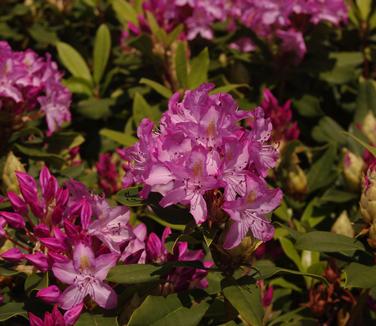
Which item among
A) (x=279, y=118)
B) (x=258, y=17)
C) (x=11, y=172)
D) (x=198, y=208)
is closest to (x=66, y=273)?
(x=198, y=208)

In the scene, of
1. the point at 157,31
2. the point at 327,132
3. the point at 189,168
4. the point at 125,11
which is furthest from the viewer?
the point at 125,11

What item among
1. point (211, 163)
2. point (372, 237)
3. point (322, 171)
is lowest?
point (322, 171)

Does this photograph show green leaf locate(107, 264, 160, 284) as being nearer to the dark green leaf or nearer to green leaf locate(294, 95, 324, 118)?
the dark green leaf

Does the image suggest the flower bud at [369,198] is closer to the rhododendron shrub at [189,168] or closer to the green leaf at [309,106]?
the rhododendron shrub at [189,168]

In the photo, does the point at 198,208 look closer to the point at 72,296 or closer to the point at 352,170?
the point at 72,296

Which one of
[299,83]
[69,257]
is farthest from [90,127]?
[69,257]

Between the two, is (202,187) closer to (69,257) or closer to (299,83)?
(69,257)

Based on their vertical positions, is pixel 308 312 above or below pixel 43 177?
below

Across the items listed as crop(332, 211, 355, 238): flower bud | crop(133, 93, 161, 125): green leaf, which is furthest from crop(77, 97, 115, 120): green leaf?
crop(332, 211, 355, 238): flower bud
